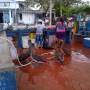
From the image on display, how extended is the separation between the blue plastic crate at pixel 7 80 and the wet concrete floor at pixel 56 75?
10.6ft

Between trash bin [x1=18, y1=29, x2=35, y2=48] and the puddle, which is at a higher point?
trash bin [x1=18, y1=29, x2=35, y2=48]

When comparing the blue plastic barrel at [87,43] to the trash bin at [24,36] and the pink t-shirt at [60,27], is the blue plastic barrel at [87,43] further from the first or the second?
the pink t-shirt at [60,27]

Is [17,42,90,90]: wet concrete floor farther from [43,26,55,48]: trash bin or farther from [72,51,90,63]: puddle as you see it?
[43,26,55,48]: trash bin

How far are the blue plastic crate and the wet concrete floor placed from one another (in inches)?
128

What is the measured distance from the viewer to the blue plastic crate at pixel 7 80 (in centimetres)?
371

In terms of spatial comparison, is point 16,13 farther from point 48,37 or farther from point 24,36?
point 24,36

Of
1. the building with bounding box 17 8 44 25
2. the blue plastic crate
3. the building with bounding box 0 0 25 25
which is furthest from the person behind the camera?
the building with bounding box 17 8 44 25

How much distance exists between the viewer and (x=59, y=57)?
10469 mm

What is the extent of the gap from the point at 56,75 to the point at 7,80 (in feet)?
15.5

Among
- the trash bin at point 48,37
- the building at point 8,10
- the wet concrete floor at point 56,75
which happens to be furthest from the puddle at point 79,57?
the building at point 8,10

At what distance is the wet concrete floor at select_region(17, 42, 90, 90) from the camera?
7.17 m

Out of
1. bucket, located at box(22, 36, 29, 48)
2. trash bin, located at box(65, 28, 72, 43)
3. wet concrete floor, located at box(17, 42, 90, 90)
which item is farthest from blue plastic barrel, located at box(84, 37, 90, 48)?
bucket, located at box(22, 36, 29, 48)

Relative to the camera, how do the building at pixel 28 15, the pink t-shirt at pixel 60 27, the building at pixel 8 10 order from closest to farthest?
the pink t-shirt at pixel 60 27 → the building at pixel 8 10 → the building at pixel 28 15

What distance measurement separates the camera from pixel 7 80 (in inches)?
147
